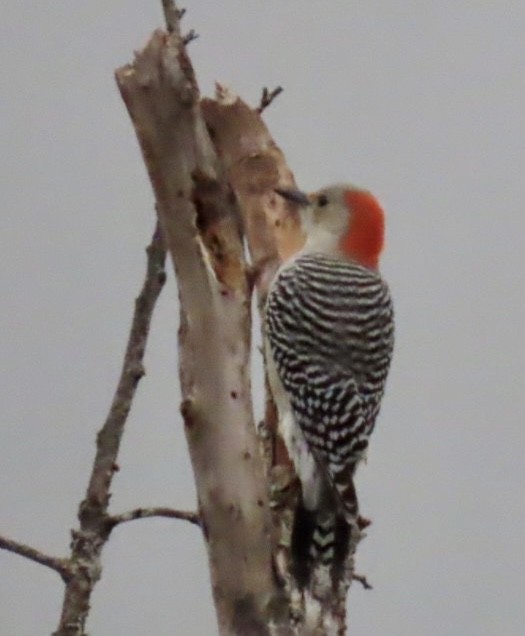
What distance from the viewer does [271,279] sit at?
4547mm

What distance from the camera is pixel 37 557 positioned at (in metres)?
2.91

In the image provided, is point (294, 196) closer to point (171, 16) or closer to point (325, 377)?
point (325, 377)

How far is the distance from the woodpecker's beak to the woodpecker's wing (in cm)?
24

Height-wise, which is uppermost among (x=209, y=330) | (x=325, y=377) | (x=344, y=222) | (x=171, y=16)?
(x=344, y=222)

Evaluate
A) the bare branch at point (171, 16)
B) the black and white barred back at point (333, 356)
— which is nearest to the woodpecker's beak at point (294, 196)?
the black and white barred back at point (333, 356)

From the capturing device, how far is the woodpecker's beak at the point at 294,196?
4637 mm

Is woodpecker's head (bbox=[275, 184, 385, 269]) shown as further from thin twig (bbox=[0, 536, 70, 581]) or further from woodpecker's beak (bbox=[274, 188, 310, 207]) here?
thin twig (bbox=[0, 536, 70, 581])

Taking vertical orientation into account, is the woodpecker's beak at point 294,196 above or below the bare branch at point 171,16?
above

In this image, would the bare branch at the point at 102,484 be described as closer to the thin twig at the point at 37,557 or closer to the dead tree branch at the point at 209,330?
the thin twig at the point at 37,557

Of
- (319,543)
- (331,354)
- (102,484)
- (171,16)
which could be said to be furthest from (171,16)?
(319,543)

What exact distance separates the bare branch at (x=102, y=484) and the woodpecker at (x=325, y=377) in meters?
1.10

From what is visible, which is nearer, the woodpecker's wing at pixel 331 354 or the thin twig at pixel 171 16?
the thin twig at pixel 171 16

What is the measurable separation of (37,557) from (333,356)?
1.55 metres

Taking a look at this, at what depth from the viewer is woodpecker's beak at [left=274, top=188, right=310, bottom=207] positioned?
4.64 meters
